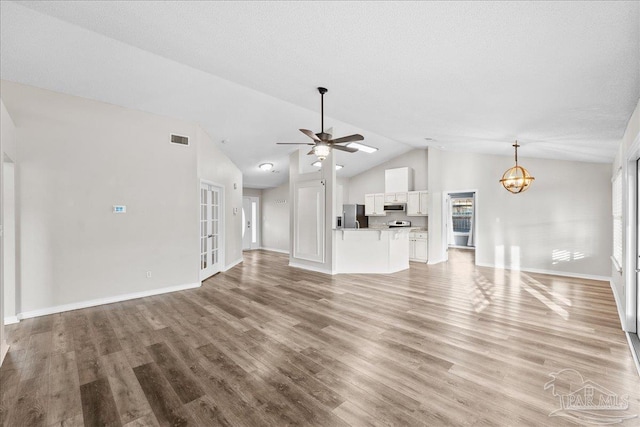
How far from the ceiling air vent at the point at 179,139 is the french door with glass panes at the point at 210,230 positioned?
2.84 feet

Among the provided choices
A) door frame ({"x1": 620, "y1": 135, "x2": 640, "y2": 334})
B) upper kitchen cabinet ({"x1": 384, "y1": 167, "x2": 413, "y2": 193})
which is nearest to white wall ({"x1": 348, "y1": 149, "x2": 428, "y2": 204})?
upper kitchen cabinet ({"x1": 384, "y1": 167, "x2": 413, "y2": 193})

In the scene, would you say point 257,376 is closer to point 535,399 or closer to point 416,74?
point 535,399

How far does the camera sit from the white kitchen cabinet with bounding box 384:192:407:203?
8564 millimetres

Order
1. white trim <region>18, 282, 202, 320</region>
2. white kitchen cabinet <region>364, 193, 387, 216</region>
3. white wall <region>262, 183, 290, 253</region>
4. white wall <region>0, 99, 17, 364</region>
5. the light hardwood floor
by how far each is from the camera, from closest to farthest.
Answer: the light hardwood floor
white wall <region>0, 99, 17, 364</region>
white trim <region>18, 282, 202, 320</region>
white kitchen cabinet <region>364, 193, 387, 216</region>
white wall <region>262, 183, 290, 253</region>

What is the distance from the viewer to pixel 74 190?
399 centimetres

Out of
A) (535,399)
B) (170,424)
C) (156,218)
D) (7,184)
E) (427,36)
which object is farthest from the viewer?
(156,218)

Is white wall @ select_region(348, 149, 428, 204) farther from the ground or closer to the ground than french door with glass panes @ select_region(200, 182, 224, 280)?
farther from the ground

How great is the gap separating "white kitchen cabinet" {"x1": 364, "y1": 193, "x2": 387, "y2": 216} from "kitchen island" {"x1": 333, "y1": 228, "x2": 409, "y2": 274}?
2805 mm

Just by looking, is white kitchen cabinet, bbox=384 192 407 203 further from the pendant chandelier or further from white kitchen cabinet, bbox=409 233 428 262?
the pendant chandelier

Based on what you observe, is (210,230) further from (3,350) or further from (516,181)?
(516,181)

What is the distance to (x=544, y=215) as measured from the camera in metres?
6.41

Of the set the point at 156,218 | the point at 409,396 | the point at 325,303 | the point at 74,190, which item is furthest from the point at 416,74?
the point at 74,190

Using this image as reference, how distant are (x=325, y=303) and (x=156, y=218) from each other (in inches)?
125

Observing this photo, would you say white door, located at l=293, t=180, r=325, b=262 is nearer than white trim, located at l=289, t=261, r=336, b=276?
No
